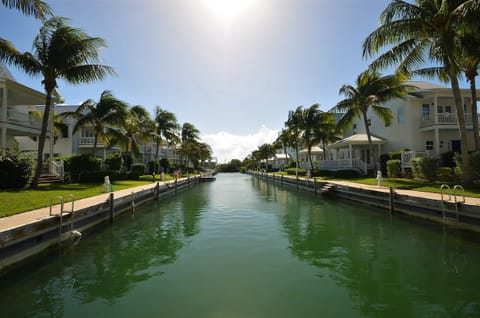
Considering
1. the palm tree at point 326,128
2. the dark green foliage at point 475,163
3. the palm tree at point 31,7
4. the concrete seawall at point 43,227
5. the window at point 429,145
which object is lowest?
the concrete seawall at point 43,227

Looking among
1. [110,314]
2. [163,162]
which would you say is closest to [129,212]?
[110,314]

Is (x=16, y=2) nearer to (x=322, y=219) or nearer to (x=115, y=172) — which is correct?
(x=322, y=219)

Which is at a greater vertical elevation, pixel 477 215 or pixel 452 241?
pixel 477 215

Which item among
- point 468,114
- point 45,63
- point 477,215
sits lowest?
point 477,215

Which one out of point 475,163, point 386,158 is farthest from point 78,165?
point 386,158

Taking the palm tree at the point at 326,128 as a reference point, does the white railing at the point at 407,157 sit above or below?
below

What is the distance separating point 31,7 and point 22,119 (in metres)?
12.7

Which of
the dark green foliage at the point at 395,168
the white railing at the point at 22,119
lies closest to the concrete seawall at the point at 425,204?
the dark green foliage at the point at 395,168

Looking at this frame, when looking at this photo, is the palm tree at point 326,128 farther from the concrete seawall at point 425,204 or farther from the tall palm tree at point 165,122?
the tall palm tree at point 165,122

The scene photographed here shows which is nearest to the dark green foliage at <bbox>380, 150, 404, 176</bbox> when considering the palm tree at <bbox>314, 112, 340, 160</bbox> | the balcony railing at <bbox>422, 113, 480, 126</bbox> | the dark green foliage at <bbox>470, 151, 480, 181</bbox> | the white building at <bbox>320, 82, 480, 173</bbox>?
the white building at <bbox>320, 82, 480, 173</bbox>

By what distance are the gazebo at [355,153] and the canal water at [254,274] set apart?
1877cm

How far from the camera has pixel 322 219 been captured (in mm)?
12641

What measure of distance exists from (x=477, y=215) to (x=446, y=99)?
22.1 m

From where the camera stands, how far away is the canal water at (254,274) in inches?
186
